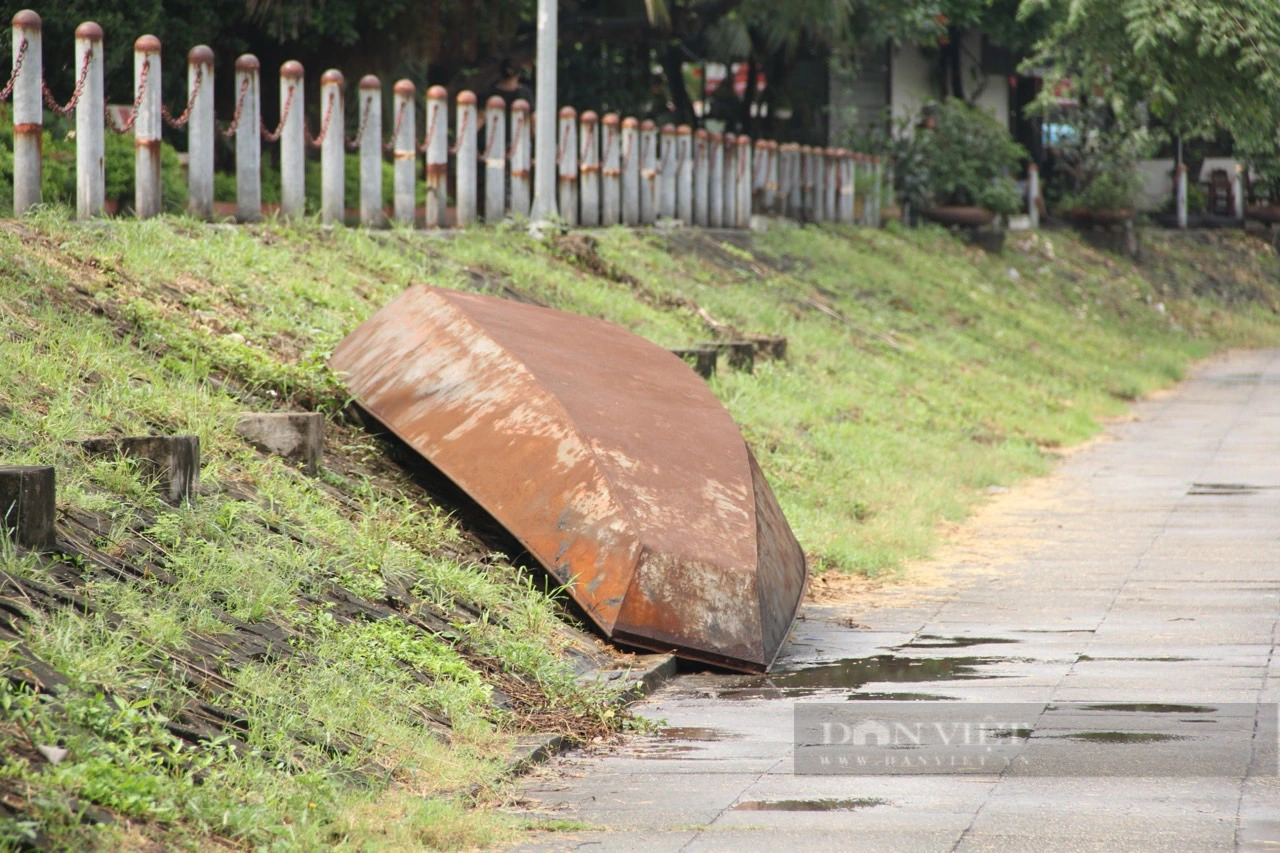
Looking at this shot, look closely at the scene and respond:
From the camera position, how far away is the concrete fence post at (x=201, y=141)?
1193cm

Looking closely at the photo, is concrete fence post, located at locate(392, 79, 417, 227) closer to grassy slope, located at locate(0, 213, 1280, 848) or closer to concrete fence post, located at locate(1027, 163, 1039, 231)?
grassy slope, located at locate(0, 213, 1280, 848)

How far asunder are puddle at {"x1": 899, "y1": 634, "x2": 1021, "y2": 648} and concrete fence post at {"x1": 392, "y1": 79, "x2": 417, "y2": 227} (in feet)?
25.4

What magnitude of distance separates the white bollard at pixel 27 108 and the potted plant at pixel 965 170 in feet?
62.3

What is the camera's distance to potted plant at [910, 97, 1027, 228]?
27297 mm

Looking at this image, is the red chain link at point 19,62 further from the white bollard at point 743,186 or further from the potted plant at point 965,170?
the potted plant at point 965,170

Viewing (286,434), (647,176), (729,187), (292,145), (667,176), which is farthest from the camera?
(729,187)

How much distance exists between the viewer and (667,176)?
64.7 feet

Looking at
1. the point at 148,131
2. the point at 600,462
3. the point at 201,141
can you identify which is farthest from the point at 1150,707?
the point at 201,141

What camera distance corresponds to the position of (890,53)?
98.4 feet

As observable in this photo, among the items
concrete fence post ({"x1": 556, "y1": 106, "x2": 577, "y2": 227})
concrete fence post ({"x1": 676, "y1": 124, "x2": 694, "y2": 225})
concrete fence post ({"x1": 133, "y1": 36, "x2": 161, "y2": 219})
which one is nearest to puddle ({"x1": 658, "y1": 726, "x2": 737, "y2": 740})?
concrete fence post ({"x1": 133, "y1": 36, "x2": 161, "y2": 219})

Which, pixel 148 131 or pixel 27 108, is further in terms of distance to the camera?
pixel 148 131

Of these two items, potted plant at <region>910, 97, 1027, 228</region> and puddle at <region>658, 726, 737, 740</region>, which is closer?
puddle at <region>658, 726, 737, 740</region>

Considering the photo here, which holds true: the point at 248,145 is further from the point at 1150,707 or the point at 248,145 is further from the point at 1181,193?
the point at 1181,193

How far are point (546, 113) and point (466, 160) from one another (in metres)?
0.86
